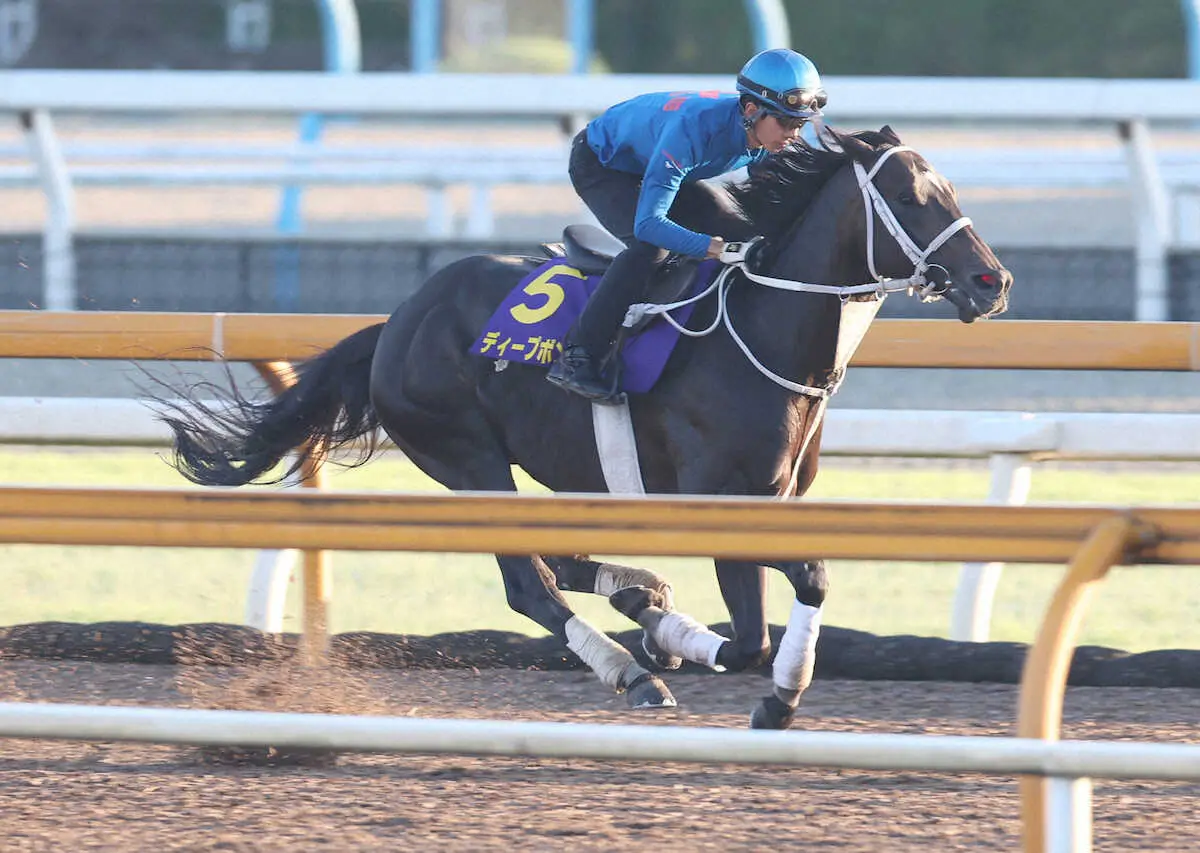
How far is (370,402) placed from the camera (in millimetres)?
4844

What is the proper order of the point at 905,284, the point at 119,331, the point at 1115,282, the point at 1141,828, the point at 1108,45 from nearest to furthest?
the point at 1141,828
the point at 905,284
the point at 119,331
the point at 1115,282
the point at 1108,45

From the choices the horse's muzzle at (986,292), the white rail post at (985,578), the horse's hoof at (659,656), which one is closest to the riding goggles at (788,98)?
the horse's muzzle at (986,292)

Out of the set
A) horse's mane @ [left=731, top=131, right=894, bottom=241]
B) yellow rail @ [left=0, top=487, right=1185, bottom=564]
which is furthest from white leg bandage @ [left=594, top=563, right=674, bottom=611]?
yellow rail @ [left=0, top=487, right=1185, bottom=564]

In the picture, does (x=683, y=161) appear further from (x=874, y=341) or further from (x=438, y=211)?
(x=438, y=211)

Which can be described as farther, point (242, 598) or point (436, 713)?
point (242, 598)

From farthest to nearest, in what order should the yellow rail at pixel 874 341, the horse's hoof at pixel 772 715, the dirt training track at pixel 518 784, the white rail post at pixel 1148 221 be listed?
the white rail post at pixel 1148 221 < the yellow rail at pixel 874 341 < the horse's hoof at pixel 772 715 < the dirt training track at pixel 518 784

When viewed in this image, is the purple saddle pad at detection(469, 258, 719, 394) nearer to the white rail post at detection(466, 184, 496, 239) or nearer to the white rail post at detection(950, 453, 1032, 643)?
the white rail post at detection(950, 453, 1032, 643)

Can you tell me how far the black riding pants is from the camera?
4.22 meters

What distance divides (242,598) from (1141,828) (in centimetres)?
326

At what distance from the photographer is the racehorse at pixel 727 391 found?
4.06 metres

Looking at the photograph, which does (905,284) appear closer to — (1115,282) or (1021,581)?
(1021,581)

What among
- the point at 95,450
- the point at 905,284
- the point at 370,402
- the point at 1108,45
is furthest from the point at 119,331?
the point at 1108,45

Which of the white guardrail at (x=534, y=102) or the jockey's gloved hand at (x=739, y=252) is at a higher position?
the white guardrail at (x=534, y=102)

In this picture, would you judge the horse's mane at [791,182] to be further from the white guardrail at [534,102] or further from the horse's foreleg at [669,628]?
the white guardrail at [534,102]
